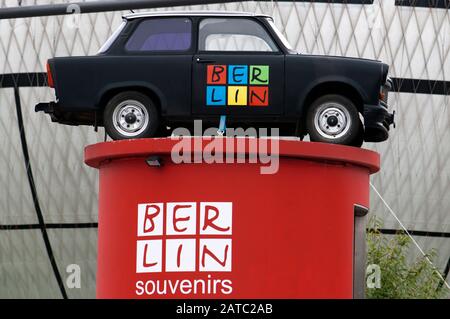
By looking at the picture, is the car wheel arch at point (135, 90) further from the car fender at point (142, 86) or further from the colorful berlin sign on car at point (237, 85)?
the colorful berlin sign on car at point (237, 85)

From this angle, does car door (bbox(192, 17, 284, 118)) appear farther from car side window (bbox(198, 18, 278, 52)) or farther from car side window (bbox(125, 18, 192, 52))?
car side window (bbox(125, 18, 192, 52))

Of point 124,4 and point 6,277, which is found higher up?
point 124,4

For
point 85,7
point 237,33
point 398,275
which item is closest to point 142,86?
point 237,33

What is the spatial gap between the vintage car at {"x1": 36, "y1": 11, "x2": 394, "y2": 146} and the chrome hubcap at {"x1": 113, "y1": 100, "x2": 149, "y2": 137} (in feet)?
0.03

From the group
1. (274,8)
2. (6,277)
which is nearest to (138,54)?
(274,8)

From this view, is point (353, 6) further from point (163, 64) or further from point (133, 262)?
point (133, 262)

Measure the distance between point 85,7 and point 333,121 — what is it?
42.2ft

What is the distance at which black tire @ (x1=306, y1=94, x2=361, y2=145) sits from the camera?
13.2 meters

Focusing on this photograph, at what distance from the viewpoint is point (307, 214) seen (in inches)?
483

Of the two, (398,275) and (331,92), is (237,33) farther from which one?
(398,275)

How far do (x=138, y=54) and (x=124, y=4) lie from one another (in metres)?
11.2

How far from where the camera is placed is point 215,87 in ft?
43.3

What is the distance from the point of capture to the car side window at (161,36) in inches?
537

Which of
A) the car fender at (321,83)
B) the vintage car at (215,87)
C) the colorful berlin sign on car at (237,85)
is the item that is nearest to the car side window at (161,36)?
the vintage car at (215,87)
